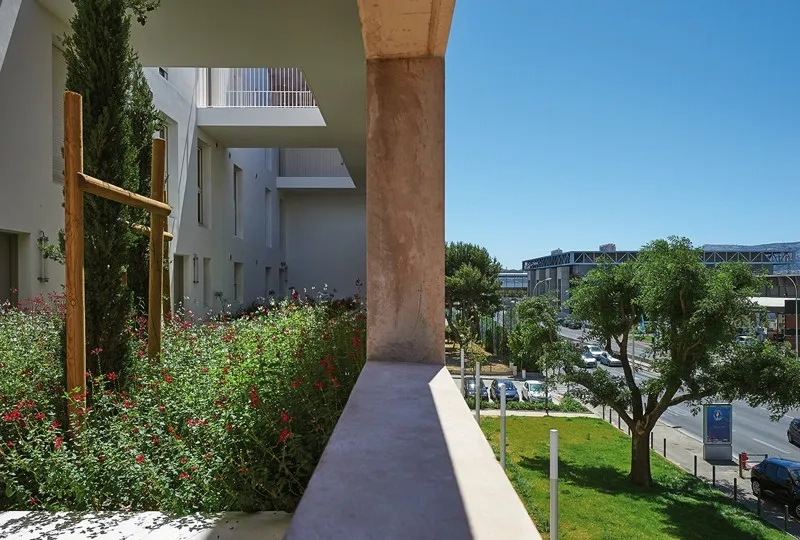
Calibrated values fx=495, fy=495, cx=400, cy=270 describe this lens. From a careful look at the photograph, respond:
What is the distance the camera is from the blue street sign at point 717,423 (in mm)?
15914

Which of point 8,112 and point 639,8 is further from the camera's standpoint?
point 639,8

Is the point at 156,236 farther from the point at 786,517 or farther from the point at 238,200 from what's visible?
the point at 786,517

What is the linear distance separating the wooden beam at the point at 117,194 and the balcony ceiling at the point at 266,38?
338cm

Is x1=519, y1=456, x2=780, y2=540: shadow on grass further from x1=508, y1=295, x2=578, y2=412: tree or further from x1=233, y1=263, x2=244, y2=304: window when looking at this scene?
x1=233, y1=263, x2=244, y2=304: window

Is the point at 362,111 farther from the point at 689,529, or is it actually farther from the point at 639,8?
the point at 689,529

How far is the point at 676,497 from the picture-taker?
1384 cm

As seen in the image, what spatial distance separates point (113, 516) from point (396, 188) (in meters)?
2.42

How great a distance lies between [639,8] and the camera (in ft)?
49.2

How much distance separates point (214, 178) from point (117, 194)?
9389 millimetres

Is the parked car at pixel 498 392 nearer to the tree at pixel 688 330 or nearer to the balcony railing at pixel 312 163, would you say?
the tree at pixel 688 330

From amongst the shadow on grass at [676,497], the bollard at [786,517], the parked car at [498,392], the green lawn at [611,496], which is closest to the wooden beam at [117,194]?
the green lawn at [611,496]

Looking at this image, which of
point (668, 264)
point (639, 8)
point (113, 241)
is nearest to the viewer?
point (113, 241)

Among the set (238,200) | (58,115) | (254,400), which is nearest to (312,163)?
(238,200)

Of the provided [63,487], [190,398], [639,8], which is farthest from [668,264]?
[63,487]
